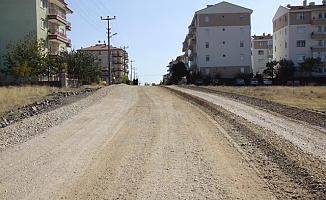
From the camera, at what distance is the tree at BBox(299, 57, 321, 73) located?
7294cm

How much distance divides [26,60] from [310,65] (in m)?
52.7

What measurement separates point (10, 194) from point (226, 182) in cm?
374

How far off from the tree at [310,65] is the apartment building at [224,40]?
11841mm

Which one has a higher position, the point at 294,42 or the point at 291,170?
the point at 294,42

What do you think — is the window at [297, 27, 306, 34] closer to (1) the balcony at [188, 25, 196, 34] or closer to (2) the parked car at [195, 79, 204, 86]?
(2) the parked car at [195, 79, 204, 86]

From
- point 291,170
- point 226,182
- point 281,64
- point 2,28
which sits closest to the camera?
point 226,182

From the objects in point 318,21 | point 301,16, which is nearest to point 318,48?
point 318,21

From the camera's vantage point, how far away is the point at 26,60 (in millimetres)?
47094

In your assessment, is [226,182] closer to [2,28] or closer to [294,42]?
[2,28]

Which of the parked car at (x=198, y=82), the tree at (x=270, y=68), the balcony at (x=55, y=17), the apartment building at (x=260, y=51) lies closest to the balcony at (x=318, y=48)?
the tree at (x=270, y=68)

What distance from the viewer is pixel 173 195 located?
239 inches

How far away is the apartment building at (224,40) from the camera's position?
81812mm

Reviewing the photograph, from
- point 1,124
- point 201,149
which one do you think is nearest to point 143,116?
point 1,124

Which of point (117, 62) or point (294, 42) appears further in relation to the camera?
point (117, 62)
